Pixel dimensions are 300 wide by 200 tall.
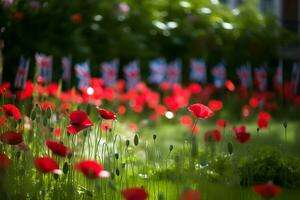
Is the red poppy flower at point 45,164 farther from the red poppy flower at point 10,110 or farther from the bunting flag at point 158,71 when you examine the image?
the bunting flag at point 158,71

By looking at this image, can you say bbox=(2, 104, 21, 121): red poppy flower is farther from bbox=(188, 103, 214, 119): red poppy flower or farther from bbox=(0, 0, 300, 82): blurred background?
bbox=(0, 0, 300, 82): blurred background

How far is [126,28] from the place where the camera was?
995 centimetres

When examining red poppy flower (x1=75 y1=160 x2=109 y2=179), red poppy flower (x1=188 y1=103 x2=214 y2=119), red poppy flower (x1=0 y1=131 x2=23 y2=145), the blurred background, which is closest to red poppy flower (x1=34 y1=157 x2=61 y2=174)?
red poppy flower (x1=75 y1=160 x2=109 y2=179)

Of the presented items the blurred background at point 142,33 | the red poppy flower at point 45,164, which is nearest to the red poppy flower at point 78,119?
the red poppy flower at point 45,164

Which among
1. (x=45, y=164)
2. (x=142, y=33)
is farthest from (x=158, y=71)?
(x=45, y=164)

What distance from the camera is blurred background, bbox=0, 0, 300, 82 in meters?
7.75

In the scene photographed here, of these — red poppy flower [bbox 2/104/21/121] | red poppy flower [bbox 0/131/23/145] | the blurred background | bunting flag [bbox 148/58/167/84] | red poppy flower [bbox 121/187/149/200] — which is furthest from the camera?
bunting flag [bbox 148/58/167/84]

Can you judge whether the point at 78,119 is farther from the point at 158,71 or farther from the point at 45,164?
the point at 158,71

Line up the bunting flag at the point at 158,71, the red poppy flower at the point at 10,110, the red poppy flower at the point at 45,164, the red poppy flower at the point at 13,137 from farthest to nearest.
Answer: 1. the bunting flag at the point at 158,71
2. the red poppy flower at the point at 10,110
3. the red poppy flower at the point at 13,137
4. the red poppy flower at the point at 45,164

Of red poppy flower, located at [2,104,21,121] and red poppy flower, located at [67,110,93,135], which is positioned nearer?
red poppy flower, located at [67,110,93,135]

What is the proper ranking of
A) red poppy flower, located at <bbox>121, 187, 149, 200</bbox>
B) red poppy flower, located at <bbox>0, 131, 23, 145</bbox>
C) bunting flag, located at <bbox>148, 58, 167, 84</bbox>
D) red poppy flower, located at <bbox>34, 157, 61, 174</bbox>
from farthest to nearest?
bunting flag, located at <bbox>148, 58, 167, 84</bbox>
red poppy flower, located at <bbox>0, 131, 23, 145</bbox>
red poppy flower, located at <bbox>34, 157, 61, 174</bbox>
red poppy flower, located at <bbox>121, 187, 149, 200</bbox>

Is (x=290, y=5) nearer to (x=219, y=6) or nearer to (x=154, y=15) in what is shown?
(x=219, y=6)

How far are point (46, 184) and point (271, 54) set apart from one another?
8596mm

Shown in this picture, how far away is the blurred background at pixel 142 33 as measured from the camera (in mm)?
7746
